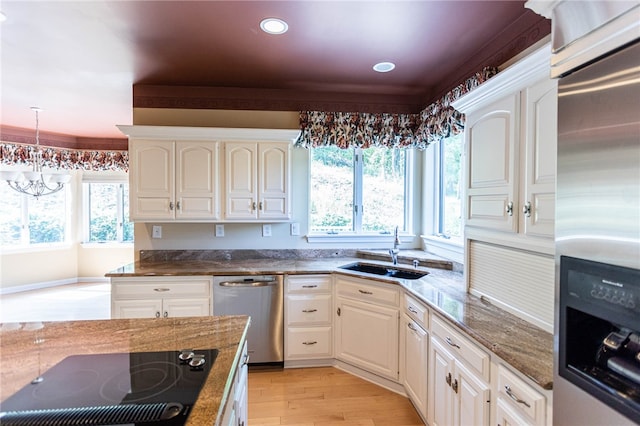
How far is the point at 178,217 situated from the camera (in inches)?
118

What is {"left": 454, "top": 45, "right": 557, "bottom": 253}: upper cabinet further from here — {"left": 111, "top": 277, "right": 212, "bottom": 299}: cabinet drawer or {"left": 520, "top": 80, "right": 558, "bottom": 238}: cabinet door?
{"left": 111, "top": 277, "right": 212, "bottom": 299}: cabinet drawer

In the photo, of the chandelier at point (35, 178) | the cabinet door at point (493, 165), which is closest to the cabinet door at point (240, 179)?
the cabinet door at point (493, 165)

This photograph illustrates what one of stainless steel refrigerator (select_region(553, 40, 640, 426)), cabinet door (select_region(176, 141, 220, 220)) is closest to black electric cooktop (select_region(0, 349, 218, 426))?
stainless steel refrigerator (select_region(553, 40, 640, 426))

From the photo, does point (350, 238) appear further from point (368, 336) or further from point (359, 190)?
point (368, 336)

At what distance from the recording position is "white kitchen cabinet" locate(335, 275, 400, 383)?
8.20 feet

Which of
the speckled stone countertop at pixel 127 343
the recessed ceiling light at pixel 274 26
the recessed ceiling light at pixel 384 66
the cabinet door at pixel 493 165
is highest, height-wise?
the recessed ceiling light at pixel 384 66

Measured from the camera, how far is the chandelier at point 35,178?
13.6 ft

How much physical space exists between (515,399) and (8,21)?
3506 millimetres

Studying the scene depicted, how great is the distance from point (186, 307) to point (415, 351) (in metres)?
1.84

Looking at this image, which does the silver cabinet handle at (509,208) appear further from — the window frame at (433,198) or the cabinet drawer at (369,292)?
the window frame at (433,198)

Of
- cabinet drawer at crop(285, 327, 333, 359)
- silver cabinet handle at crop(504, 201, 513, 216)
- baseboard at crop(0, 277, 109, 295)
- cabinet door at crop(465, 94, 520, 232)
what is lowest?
baseboard at crop(0, 277, 109, 295)

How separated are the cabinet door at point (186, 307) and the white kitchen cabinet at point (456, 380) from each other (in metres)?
1.80

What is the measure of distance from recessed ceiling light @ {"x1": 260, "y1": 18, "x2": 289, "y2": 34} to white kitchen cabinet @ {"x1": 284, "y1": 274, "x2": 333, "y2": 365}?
1874 mm

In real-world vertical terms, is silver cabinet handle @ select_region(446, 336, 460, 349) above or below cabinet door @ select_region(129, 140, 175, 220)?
below
